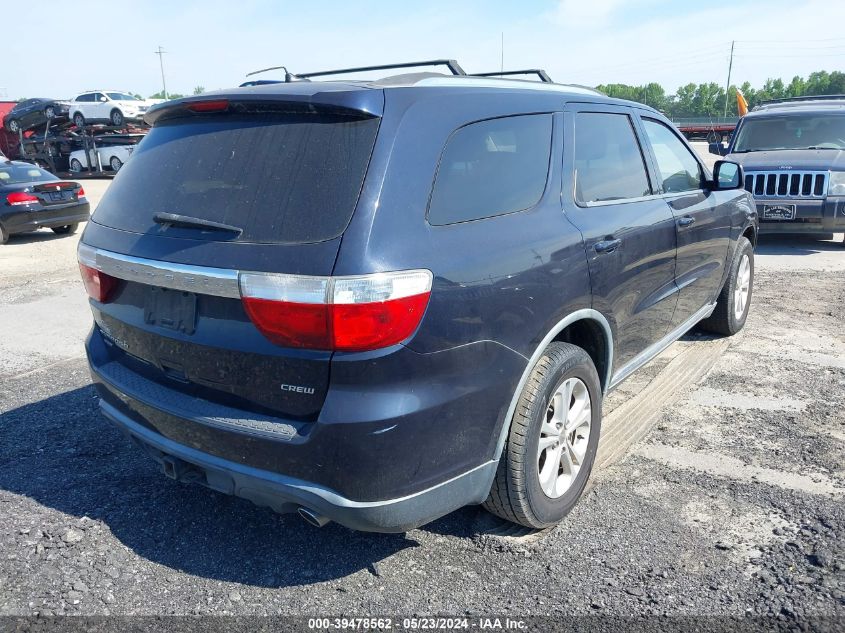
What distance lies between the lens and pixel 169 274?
8.26ft

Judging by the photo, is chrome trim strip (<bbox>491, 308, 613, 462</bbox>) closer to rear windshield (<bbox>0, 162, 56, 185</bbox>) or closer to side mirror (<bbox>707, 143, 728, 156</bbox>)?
side mirror (<bbox>707, 143, 728, 156</bbox>)

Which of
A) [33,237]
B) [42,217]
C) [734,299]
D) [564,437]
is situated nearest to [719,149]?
[734,299]

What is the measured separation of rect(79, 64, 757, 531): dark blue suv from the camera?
7.43ft

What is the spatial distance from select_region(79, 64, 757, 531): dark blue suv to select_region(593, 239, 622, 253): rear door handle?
1cm

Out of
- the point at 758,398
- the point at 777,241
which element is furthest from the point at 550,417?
the point at 777,241

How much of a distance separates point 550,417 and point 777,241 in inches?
372

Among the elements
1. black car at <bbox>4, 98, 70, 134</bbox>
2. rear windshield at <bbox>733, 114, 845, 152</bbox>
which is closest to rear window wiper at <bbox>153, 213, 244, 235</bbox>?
rear windshield at <bbox>733, 114, 845, 152</bbox>

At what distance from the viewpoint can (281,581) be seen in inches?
110

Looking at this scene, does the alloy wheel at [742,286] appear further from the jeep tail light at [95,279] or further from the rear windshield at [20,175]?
the rear windshield at [20,175]

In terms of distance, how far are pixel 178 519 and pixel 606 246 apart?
7.84 ft

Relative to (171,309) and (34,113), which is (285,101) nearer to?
(171,309)

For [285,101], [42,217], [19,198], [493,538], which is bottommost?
[493,538]

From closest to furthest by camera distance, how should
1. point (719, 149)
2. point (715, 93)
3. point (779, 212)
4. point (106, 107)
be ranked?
point (779, 212) → point (719, 149) → point (106, 107) → point (715, 93)

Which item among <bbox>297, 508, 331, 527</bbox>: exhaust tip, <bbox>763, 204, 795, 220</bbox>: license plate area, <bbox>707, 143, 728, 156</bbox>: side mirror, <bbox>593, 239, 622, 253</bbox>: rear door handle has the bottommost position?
<bbox>763, 204, 795, 220</bbox>: license plate area
